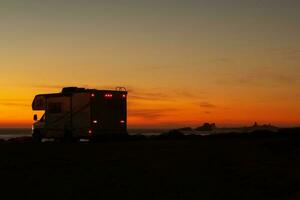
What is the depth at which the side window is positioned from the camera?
1415 inches

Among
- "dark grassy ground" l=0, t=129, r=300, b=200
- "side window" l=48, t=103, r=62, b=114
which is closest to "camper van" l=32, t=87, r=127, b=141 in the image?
"side window" l=48, t=103, r=62, b=114

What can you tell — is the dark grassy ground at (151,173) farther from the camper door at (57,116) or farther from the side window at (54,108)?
the side window at (54,108)

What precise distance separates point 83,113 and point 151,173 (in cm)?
1481

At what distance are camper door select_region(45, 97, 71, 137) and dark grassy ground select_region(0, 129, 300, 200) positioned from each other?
780cm

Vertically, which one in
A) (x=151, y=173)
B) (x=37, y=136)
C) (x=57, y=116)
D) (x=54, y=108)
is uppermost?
(x=54, y=108)

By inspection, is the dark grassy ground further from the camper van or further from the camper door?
the camper door

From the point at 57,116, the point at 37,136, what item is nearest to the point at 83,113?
the point at 57,116

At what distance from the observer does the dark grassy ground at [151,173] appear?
18.1 meters

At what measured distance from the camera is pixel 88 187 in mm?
18734

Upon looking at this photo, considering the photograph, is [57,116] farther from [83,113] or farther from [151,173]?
[151,173]

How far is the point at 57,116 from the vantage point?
36.1 m

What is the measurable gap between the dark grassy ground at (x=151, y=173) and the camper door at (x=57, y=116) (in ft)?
25.6

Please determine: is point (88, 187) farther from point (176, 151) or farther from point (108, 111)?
point (108, 111)

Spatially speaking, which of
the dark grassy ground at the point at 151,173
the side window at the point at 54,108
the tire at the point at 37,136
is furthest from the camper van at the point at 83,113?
the dark grassy ground at the point at 151,173
